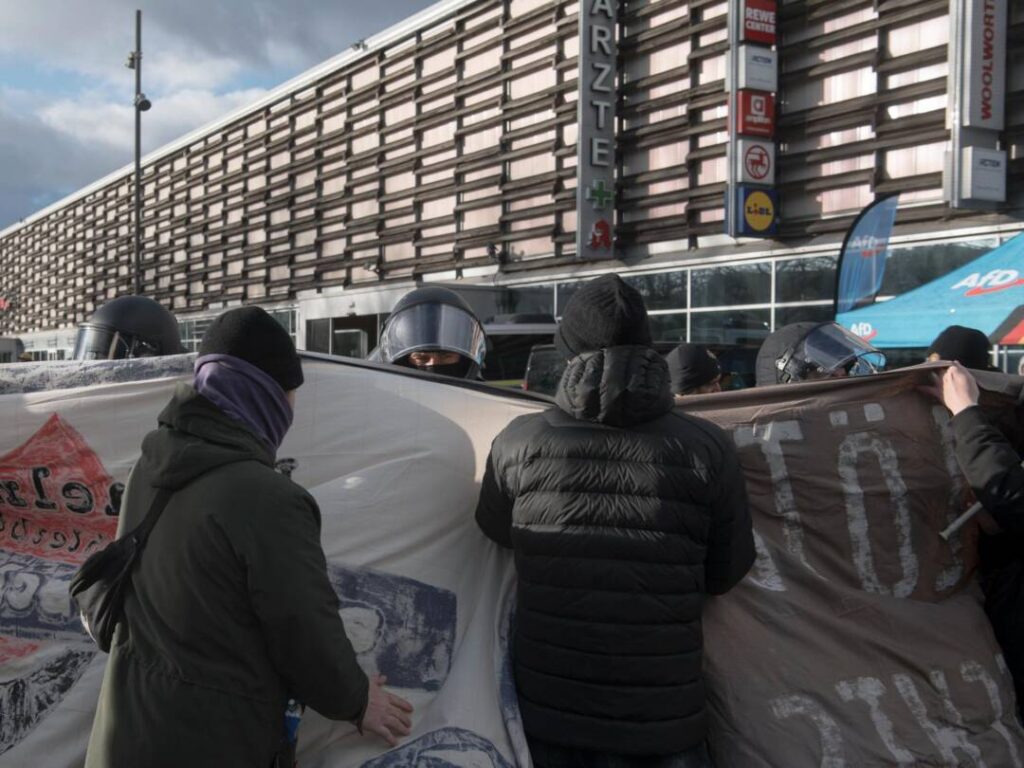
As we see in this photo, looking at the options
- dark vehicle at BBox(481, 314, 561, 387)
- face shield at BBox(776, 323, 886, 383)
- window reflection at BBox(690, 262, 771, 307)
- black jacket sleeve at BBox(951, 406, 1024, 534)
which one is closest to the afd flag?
window reflection at BBox(690, 262, 771, 307)

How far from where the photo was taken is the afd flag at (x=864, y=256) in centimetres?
959

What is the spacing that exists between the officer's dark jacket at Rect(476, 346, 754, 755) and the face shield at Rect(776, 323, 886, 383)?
169cm

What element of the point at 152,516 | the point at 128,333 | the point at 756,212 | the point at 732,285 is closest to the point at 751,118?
the point at 756,212

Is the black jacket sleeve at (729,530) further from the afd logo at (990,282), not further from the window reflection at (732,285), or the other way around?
the window reflection at (732,285)

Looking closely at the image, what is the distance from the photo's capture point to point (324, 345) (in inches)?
697

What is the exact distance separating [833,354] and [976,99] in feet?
28.6

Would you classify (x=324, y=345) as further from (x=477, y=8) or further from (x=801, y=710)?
(x=801, y=710)

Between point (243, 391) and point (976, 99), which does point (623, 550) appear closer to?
point (243, 391)

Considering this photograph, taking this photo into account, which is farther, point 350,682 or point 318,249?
point 318,249

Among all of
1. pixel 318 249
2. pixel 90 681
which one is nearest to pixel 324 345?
pixel 318 249

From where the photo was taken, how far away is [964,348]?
323cm

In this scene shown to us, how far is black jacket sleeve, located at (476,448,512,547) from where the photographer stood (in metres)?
2.19

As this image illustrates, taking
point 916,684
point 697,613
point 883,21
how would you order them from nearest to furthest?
point 697,613
point 916,684
point 883,21

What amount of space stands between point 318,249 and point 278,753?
22375mm
